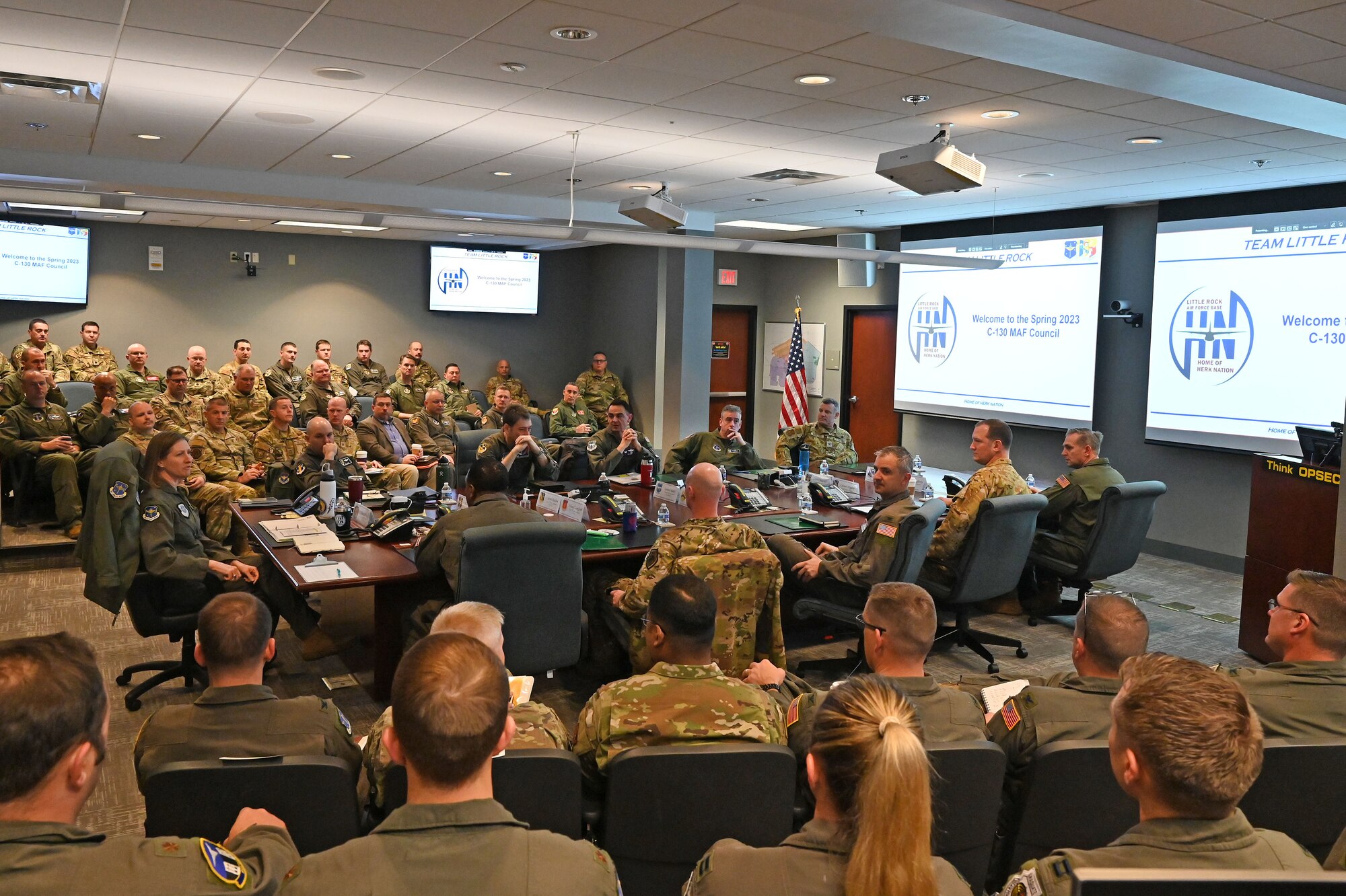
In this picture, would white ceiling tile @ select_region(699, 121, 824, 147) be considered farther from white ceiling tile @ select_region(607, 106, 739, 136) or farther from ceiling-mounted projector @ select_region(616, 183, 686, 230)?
ceiling-mounted projector @ select_region(616, 183, 686, 230)

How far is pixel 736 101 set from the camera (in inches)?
202

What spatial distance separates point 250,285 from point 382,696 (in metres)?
9.03

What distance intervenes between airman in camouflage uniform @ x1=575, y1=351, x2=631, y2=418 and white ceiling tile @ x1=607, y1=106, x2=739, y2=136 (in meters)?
6.70

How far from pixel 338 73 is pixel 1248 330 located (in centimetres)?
685

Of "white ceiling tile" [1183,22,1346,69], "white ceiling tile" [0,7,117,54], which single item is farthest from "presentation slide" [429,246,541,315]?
"white ceiling tile" [1183,22,1346,69]

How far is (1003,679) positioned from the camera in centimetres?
312

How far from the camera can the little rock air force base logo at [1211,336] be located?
7.80 meters

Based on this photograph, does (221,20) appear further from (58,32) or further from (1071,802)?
(1071,802)

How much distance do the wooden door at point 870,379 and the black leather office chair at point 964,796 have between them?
361 inches

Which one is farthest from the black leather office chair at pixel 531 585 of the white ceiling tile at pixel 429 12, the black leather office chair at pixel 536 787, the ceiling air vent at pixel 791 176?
the ceiling air vent at pixel 791 176

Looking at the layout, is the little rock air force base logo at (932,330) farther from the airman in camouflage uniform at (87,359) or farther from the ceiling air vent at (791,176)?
the airman in camouflage uniform at (87,359)

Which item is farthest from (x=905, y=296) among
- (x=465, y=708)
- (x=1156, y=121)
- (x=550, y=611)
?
(x=465, y=708)

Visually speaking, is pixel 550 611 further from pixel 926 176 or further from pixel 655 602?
pixel 926 176

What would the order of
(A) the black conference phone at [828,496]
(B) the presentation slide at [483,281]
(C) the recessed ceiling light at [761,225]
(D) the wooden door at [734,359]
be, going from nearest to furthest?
(A) the black conference phone at [828,496], (C) the recessed ceiling light at [761,225], (B) the presentation slide at [483,281], (D) the wooden door at [734,359]
